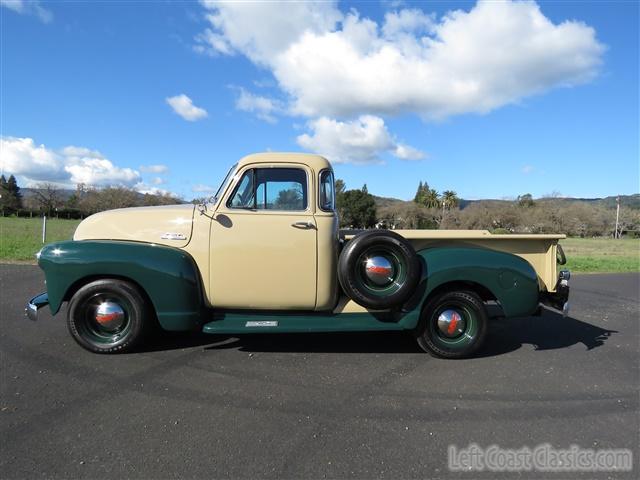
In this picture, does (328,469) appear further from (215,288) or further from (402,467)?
(215,288)

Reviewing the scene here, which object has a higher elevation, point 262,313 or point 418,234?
point 418,234

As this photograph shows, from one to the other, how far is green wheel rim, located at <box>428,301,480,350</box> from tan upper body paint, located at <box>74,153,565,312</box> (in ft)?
2.57

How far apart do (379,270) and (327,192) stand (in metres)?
1.02

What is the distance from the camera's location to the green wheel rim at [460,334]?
13.7 feet

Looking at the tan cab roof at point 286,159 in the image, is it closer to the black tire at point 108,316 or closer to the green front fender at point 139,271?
the green front fender at point 139,271

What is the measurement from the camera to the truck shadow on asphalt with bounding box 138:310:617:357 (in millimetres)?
4355

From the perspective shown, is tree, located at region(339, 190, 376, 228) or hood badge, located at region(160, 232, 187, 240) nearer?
hood badge, located at region(160, 232, 187, 240)

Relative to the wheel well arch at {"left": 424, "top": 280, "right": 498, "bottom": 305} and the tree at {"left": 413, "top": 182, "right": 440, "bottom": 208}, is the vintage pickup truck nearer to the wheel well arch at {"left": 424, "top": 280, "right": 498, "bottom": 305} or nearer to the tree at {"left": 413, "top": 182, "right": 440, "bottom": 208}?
the wheel well arch at {"left": 424, "top": 280, "right": 498, "bottom": 305}

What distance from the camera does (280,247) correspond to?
396cm

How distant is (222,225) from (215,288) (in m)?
0.63

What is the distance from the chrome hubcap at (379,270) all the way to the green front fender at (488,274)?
329 mm

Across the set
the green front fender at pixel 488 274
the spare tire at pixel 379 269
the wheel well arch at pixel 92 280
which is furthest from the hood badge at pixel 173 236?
the green front fender at pixel 488 274

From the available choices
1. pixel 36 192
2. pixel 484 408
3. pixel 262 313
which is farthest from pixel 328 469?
pixel 36 192

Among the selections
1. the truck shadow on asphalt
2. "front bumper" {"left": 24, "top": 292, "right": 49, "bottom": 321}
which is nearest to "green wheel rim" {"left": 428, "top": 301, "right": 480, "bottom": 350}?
the truck shadow on asphalt
